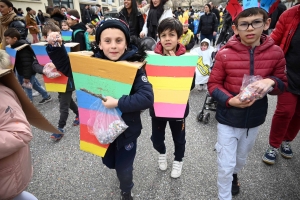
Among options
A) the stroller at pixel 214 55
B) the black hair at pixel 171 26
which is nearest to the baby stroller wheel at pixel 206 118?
the stroller at pixel 214 55

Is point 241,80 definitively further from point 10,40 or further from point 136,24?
point 10,40

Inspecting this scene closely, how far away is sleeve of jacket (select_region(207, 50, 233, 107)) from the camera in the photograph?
5.38 feet

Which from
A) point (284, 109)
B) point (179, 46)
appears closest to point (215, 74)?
point (179, 46)

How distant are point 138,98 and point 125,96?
10cm

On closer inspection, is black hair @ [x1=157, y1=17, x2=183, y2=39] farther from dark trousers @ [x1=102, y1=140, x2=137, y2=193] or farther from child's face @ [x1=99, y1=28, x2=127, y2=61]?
dark trousers @ [x1=102, y1=140, x2=137, y2=193]

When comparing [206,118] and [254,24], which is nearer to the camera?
[254,24]

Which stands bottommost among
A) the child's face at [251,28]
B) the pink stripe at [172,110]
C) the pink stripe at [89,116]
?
the pink stripe at [172,110]

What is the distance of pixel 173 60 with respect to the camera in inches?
73.4

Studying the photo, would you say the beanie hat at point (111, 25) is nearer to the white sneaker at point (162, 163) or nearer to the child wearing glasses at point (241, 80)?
the child wearing glasses at point (241, 80)

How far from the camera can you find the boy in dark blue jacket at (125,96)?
4.78ft

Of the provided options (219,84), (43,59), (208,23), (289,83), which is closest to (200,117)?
(289,83)

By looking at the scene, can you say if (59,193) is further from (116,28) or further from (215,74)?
(215,74)

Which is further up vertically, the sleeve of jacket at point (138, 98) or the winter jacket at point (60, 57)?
the winter jacket at point (60, 57)

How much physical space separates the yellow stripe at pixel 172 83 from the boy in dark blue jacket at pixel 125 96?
355 millimetres
